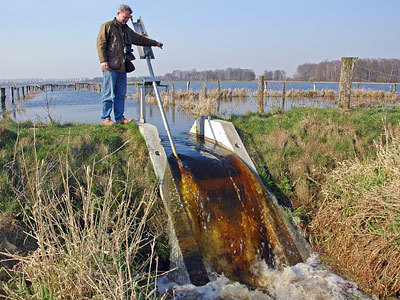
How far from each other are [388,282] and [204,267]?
7.75ft

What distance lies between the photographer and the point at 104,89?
7.00 meters

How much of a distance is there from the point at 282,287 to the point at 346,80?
719 cm

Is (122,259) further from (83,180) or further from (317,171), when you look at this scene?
(317,171)

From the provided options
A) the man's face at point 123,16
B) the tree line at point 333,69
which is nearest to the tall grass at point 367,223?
the man's face at point 123,16

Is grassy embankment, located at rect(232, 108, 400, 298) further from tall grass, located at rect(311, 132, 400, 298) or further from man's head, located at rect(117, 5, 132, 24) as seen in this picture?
man's head, located at rect(117, 5, 132, 24)

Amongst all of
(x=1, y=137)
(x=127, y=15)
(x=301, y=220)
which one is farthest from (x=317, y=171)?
(x=1, y=137)

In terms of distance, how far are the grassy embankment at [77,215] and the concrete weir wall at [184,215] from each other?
7.7 inches

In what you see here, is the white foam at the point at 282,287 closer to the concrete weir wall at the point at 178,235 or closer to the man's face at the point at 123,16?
the concrete weir wall at the point at 178,235

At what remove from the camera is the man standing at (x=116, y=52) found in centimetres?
661

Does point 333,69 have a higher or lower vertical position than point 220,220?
higher

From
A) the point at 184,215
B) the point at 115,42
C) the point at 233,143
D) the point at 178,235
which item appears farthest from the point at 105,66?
the point at 178,235

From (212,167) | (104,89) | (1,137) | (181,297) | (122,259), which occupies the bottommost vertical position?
(181,297)

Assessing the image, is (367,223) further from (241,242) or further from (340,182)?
(241,242)

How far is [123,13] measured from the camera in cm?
673
